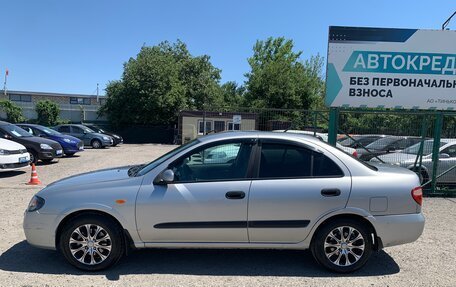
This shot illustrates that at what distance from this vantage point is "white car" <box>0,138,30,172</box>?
10.7m

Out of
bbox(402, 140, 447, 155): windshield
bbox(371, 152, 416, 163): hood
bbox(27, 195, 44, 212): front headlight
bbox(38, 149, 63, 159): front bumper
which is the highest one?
bbox(402, 140, 447, 155): windshield

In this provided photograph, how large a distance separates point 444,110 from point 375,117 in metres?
2.05

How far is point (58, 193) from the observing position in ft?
14.4

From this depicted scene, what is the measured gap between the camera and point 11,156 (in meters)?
10.8

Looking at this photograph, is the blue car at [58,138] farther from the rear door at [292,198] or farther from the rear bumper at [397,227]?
the rear bumper at [397,227]

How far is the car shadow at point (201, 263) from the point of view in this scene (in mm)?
4426

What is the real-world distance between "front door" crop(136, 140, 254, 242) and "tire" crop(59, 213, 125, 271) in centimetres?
33

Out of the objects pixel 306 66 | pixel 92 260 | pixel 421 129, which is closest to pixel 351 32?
pixel 421 129

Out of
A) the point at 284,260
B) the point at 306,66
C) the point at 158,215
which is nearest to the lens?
the point at 158,215

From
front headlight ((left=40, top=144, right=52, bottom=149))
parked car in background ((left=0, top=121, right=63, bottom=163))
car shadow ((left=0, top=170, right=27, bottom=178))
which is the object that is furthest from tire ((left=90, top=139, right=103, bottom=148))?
car shadow ((left=0, top=170, right=27, bottom=178))

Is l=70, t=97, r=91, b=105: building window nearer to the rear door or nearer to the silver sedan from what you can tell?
the silver sedan

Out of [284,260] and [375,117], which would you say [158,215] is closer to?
[284,260]

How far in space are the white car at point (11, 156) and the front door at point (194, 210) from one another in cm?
831

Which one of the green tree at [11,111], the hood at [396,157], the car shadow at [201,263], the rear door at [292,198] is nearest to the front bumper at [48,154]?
the car shadow at [201,263]
